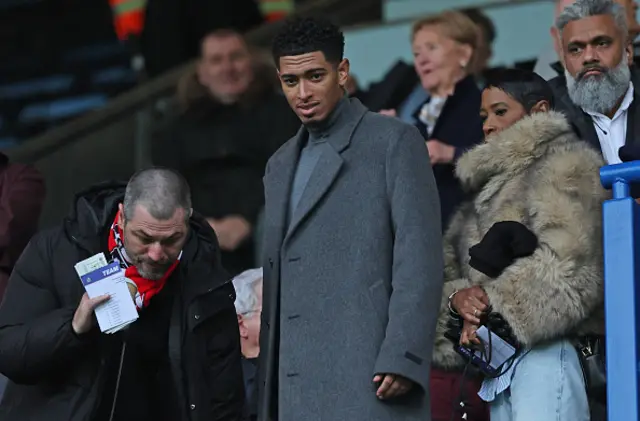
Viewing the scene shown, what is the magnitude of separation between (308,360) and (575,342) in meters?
0.95

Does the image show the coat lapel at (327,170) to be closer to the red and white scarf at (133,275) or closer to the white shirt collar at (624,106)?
the red and white scarf at (133,275)

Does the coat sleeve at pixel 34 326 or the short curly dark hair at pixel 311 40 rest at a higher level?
the short curly dark hair at pixel 311 40

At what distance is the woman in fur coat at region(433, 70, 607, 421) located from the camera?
18.2 ft

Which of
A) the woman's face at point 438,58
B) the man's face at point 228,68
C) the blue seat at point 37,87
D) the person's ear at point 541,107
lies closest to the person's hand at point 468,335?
the person's ear at point 541,107

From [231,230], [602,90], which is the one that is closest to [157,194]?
[602,90]

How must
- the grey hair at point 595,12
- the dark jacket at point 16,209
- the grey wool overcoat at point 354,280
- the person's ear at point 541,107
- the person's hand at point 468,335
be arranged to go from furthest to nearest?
the dark jacket at point 16,209 → the grey hair at point 595,12 → the person's ear at point 541,107 → the person's hand at point 468,335 → the grey wool overcoat at point 354,280

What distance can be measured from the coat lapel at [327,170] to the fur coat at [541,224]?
25.1 inches

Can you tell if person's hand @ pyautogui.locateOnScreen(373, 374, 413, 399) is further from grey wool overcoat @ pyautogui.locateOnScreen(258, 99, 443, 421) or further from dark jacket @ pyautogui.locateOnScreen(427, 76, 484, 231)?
dark jacket @ pyautogui.locateOnScreen(427, 76, 484, 231)

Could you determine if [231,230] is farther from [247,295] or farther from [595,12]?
[595,12]

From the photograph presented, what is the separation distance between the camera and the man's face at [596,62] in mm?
6227

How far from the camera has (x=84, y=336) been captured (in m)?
5.60

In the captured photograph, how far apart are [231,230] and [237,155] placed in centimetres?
37

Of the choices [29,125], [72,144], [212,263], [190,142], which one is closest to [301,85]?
[212,263]

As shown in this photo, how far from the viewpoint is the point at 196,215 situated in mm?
6215
